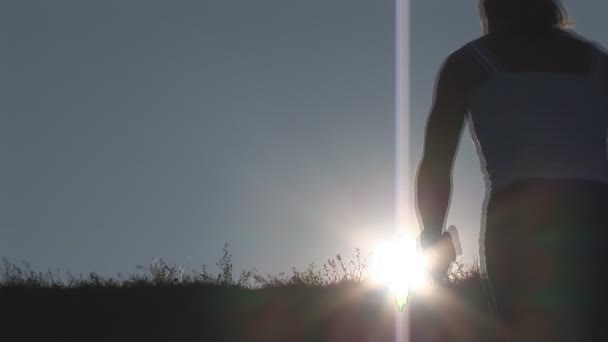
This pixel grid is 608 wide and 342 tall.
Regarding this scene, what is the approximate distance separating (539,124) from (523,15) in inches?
18.8

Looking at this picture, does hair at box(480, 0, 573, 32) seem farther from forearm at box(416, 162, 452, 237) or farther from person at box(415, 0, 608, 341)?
forearm at box(416, 162, 452, 237)

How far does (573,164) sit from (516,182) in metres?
0.19

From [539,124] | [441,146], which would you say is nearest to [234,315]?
[441,146]

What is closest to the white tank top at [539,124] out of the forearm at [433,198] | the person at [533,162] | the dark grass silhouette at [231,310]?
the person at [533,162]

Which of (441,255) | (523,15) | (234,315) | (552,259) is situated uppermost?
(234,315)

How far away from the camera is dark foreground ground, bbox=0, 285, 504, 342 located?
8148 mm

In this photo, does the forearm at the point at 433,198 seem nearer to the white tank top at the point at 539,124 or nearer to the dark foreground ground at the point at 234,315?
the white tank top at the point at 539,124

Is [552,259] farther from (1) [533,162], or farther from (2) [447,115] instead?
(2) [447,115]

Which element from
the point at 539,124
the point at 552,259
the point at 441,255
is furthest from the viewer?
the point at 441,255

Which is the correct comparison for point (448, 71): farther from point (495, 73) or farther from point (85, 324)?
point (85, 324)

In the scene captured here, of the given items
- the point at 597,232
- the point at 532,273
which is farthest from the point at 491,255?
the point at 597,232

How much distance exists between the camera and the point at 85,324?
Answer: 874 cm

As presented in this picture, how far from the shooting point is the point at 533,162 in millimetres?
2676

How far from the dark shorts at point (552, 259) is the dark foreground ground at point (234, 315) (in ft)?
→ 16.8
